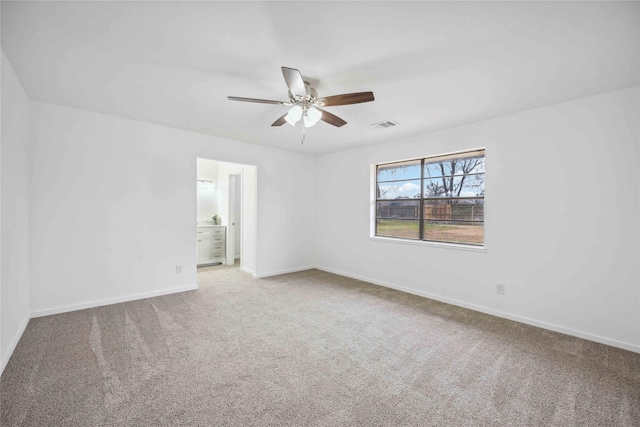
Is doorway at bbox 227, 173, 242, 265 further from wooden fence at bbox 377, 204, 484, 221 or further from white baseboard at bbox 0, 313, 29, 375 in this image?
white baseboard at bbox 0, 313, 29, 375

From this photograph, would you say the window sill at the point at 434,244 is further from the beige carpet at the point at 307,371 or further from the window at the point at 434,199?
the beige carpet at the point at 307,371

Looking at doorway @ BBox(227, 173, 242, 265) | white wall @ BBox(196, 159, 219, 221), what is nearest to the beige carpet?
doorway @ BBox(227, 173, 242, 265)

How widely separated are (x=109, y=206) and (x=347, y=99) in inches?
132

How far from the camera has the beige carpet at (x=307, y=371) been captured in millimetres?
1733

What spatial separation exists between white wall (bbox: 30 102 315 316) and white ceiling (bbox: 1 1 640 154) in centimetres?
48

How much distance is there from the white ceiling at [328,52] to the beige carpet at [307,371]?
2439mm

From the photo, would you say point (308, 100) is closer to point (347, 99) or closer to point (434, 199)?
point (347, 99)

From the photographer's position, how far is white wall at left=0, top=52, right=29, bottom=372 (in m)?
2.24

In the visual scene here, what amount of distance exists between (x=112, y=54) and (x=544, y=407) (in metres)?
3.97

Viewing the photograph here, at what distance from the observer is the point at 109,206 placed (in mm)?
3609

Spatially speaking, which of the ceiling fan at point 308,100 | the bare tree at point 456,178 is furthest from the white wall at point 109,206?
the bare tree at point 456,178

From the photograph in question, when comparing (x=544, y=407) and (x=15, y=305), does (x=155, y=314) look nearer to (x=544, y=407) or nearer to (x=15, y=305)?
(x=15, y=305)

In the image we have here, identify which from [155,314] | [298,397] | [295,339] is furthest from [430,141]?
[155,314]

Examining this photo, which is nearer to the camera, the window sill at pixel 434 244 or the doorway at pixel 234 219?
the window sill at pixel 434 244
